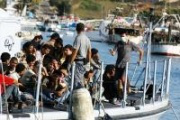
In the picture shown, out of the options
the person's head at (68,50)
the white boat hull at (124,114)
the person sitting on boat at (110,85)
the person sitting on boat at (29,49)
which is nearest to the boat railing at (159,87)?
the white boat hull at (124,114)

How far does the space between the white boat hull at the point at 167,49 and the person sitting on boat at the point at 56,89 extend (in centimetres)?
6732

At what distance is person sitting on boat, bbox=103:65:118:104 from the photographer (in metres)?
15.6

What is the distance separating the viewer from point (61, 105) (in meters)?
14.4

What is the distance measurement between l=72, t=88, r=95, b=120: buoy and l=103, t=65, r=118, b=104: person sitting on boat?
2322 mm

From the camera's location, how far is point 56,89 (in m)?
14.3

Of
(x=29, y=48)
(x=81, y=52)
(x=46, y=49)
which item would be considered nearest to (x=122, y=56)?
(x=81, y=52)

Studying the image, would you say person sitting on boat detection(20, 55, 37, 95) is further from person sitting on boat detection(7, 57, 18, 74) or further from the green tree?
the green tree

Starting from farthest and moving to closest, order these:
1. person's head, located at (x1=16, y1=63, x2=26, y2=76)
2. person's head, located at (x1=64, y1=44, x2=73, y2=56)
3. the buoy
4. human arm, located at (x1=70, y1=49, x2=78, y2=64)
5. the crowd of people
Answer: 1. person's head, located at (x1=64, y1=44, x2=73, y2=56)
2. human arm, located at (x1=70, y1=49, x2=78, y2=64)
3. person's head, located at (x1=16, y1=63, x2=26, y2=76)
4. the crowd of people
5. the buoy

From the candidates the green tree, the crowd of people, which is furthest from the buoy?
the green tree

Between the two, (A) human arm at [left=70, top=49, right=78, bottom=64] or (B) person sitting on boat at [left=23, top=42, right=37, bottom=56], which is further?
(B) person sitting on boat at [left=23, top=42, right=37, bottom=56]

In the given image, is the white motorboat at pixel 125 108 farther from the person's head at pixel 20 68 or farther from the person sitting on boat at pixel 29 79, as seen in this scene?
the person's head at pixel 20 68

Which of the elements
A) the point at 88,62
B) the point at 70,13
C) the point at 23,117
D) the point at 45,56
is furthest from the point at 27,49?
the point at 70,13

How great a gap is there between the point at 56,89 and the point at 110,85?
180 centimetres

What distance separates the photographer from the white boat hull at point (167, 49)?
81812mm
